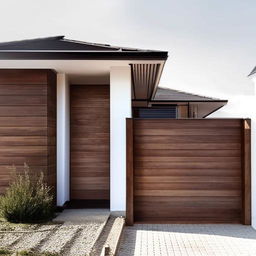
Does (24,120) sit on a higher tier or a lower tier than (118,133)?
higher

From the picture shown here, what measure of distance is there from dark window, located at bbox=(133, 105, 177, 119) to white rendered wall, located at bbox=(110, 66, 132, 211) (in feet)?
28.3

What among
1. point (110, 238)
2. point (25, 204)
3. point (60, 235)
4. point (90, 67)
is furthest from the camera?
point (90, 67)

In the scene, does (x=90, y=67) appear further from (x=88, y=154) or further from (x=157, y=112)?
(x=157, y=112)

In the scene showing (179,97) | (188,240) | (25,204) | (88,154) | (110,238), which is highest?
(179,97)

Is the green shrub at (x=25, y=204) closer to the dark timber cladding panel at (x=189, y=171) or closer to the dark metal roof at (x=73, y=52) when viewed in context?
the dark timber cladding panel at (x=189, y=171)

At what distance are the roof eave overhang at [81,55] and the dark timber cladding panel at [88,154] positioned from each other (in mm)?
2374

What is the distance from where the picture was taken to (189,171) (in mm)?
8969

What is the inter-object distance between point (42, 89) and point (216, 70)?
26.7 meters

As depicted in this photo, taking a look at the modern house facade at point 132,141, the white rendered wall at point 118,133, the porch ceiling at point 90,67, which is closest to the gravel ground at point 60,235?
the white rendered wall at point 118,133

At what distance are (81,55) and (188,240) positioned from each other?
4.21m

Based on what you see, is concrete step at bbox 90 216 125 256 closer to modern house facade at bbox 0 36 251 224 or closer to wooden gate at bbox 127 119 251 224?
modern house facade at bbox 0 36 251 224

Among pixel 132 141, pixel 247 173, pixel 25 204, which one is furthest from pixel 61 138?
pixel 247 173

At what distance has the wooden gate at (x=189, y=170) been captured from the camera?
29.4ft

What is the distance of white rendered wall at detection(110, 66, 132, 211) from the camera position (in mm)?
9242
